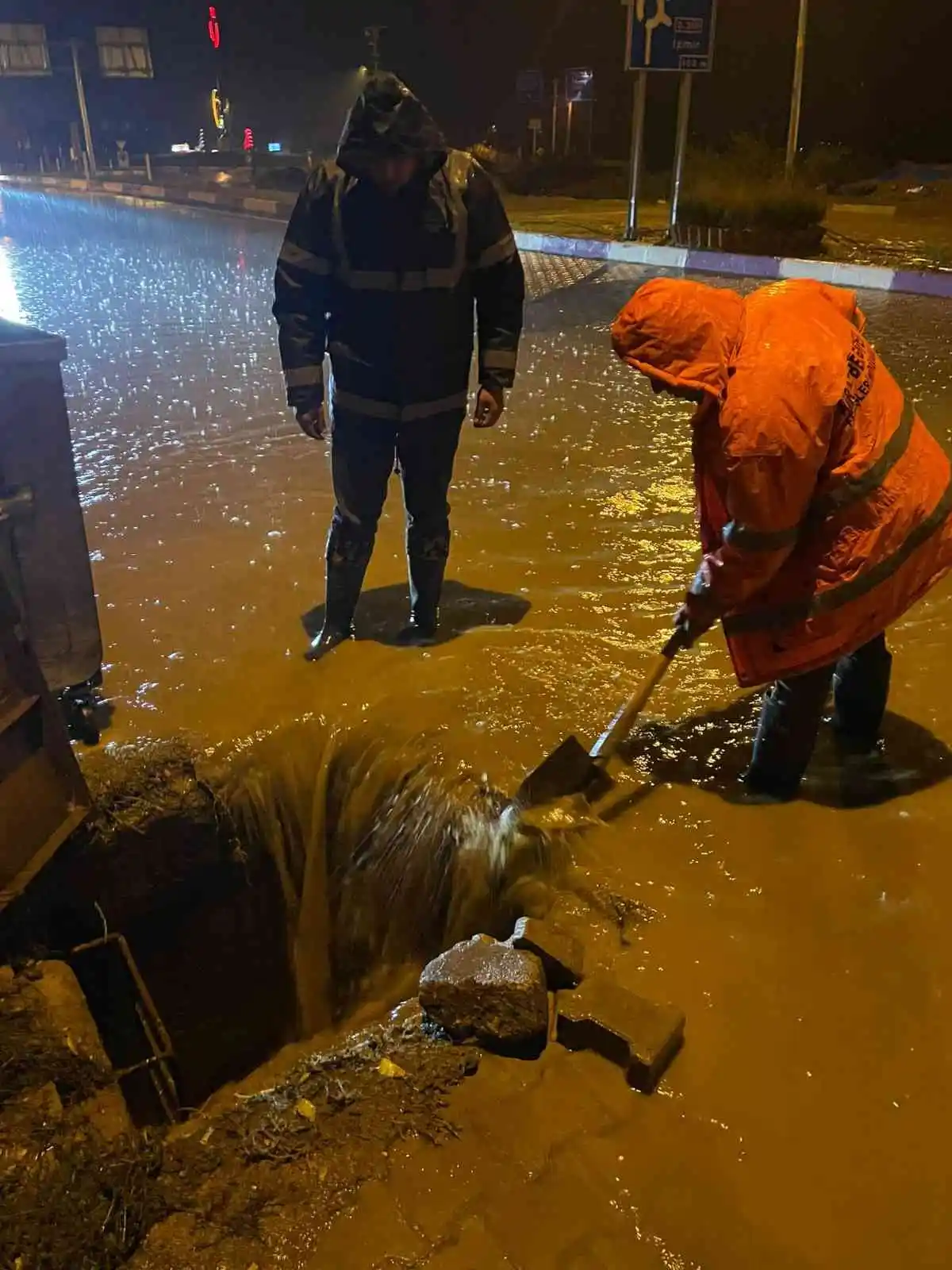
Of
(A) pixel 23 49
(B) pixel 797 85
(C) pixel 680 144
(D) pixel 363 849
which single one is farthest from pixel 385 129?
(A) pixel 23 49

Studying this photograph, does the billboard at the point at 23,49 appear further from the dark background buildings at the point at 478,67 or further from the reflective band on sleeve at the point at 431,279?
the reflective band on sleeve at the point at 431,279

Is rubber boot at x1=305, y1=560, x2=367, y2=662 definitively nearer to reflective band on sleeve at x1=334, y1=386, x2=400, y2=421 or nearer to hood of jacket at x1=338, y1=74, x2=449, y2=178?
reflective band on sleeve at x1=334, y1=386, x2=400, y2=421

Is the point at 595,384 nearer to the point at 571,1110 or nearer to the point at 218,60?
the point at 571,1110

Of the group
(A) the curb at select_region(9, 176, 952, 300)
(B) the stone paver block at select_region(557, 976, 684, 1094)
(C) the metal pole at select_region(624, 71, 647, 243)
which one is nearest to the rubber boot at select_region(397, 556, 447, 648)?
(B) the stone paver block at select_region(557, 976, 684, 1094)

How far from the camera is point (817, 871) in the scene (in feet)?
9.52

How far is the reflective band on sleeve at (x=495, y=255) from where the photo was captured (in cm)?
352

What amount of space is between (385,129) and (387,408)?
2.81 ft

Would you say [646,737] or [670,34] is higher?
[670,34]

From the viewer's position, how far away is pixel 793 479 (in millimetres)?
2527

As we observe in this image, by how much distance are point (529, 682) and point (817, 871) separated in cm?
124

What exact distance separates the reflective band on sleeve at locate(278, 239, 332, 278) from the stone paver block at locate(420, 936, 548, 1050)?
87.2 inches

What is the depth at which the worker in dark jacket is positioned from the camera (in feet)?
10.9

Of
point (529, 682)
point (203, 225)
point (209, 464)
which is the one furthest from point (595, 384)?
point (203, 225)

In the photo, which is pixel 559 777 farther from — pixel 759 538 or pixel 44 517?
pixel 44 517
